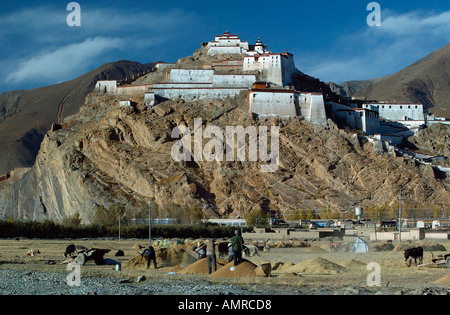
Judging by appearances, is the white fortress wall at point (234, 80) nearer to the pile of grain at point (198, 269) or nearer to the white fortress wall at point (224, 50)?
the white fortress wall at point (224, 50)

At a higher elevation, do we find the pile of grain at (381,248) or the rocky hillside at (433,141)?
the rocky hillside at (433,141)

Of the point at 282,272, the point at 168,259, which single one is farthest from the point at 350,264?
the point at 168,259

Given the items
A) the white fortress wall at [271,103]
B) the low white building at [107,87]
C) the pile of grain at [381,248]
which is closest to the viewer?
the pile of grain at [381,248]

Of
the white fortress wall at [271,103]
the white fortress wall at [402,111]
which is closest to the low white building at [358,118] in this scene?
the white fortress wall at [402,111]

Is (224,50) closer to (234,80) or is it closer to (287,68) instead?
(287,68)

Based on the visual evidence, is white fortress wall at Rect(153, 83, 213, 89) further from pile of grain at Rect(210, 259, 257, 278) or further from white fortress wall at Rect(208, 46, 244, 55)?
pile of grain at Rect(210, 259, 257, 278)

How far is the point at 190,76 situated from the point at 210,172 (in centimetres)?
2234

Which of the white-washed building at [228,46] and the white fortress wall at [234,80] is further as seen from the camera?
the white-washed building at [228,46]

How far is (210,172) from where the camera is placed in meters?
85.7

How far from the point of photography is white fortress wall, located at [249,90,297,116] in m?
92.9

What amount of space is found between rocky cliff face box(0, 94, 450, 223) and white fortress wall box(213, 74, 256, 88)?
15.6 ft

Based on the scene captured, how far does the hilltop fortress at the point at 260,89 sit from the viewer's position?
309 ft

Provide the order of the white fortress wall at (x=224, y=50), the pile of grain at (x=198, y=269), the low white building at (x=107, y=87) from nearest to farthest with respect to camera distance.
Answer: the pile of grain at (x=198, y=269)
the low white building at (x=107, y=87)
the white fortress wall at (x=224, y=50)
